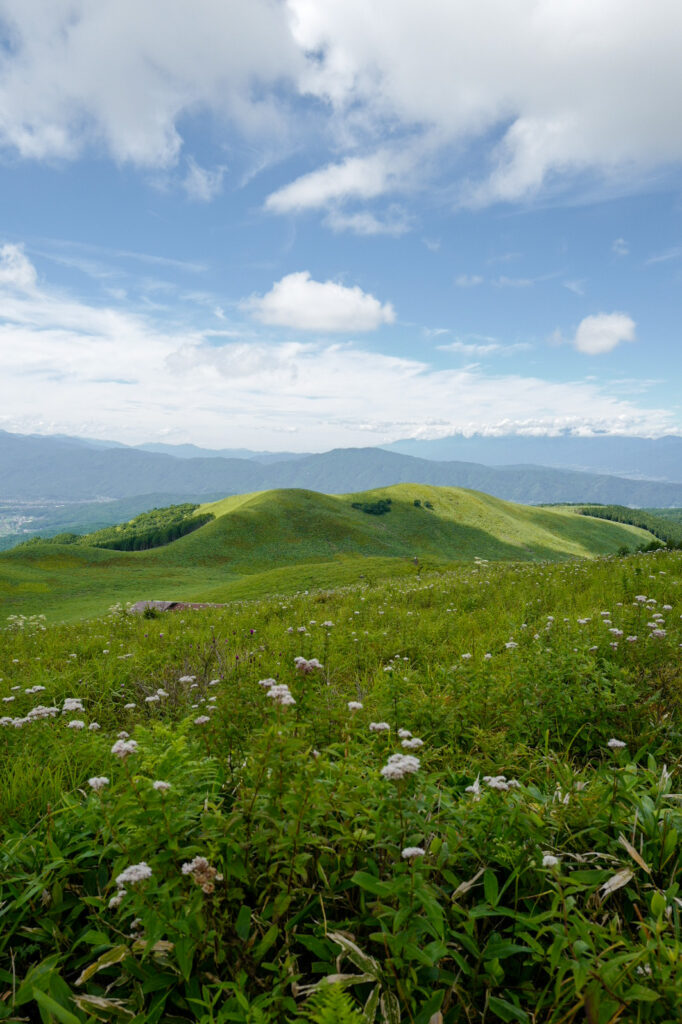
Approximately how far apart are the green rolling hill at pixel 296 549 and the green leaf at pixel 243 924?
82.1 ft

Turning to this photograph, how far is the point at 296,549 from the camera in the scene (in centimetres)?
8662

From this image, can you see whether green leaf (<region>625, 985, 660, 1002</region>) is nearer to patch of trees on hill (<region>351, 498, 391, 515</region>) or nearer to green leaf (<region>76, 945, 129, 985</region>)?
green leaf (<region>76, 945, 129, 985</region>)

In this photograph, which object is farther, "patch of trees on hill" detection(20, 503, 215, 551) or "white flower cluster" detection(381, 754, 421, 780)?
"patch of trees on hill" detection(20, 503, 215, 551)

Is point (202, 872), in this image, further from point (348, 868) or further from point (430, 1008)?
point (430, 1008)

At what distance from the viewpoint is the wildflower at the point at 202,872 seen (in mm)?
2291

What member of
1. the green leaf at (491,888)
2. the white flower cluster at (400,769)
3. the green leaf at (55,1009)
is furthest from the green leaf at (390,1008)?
the green leaf at (55,1009)

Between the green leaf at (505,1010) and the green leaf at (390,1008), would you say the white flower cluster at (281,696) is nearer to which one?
the green leaf at (390,1008)

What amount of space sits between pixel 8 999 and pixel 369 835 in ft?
6.66

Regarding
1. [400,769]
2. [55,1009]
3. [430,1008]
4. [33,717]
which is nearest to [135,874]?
[55,1009]

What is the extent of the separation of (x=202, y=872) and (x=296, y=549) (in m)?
84.8

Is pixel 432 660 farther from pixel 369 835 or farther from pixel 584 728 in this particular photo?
pixel 369 835

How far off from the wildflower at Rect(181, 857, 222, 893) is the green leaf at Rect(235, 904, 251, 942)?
290 mm

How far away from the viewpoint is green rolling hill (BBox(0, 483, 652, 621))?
135 ft

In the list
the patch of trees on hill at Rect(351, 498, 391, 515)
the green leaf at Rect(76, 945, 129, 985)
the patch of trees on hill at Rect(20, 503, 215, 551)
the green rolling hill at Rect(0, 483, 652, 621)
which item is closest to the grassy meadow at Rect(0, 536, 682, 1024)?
the green leaf at Rect(76, 945, 129, 985)
